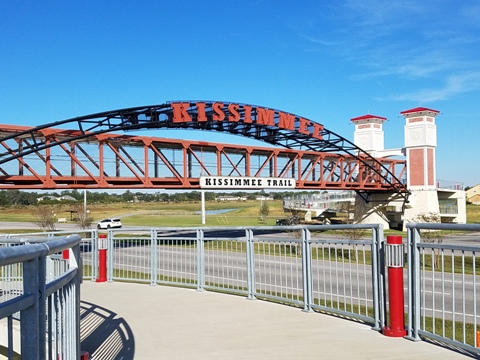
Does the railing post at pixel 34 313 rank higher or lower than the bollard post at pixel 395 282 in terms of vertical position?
higher

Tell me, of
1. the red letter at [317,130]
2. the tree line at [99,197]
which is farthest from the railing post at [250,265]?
the tree line at [99,197]

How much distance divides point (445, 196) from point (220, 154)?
2801cm

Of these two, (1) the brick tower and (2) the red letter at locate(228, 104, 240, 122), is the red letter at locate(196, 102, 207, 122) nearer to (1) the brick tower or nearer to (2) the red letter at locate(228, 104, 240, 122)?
(2) the red letter at locate(228, 104, 240, 122)

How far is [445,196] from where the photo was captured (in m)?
52.0

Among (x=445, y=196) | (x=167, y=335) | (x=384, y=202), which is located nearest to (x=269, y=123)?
(x=384, y=202)

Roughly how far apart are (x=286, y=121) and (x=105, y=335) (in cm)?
3072

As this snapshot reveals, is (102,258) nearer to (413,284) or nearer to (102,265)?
(102,265)

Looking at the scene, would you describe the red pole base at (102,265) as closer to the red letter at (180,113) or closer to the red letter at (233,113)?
the red letter at (180,113)

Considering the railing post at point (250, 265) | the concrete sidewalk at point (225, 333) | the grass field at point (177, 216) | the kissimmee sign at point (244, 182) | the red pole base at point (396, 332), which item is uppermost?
the kissimmee sign at point (244, 182)

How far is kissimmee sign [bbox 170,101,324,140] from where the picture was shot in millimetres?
30922

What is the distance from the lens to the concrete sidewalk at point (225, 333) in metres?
5.86

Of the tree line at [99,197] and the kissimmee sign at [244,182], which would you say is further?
the tree line at [99,197]

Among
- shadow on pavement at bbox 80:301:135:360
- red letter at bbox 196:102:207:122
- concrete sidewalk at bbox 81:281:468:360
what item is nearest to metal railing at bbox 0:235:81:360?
shadow on pavement at bbox 80:301:135:360

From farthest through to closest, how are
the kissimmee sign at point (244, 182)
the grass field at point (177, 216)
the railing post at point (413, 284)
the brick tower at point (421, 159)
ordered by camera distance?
the grass field at point (177, 216), the brick tower at point (421, 159), the kissimmee sign at point (244, 182), the railing post at point (413, 284)
